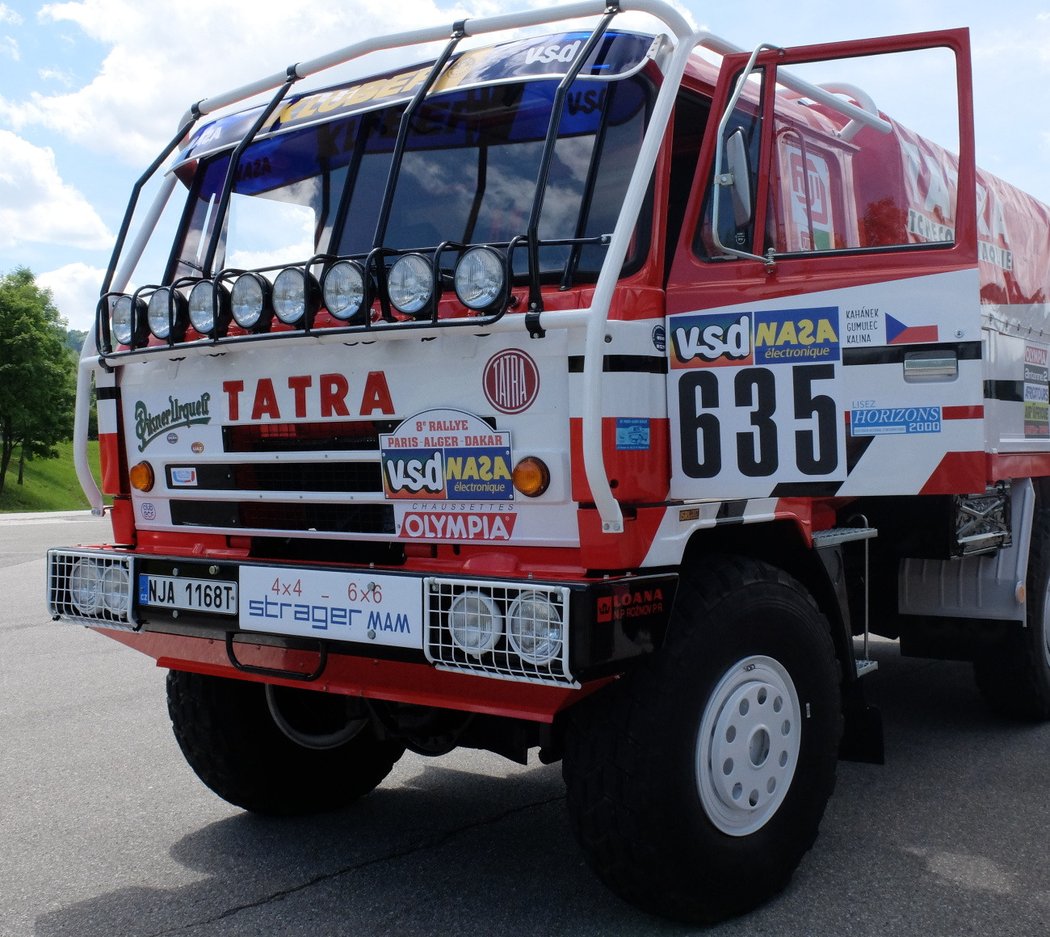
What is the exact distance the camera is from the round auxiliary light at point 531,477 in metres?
3.57

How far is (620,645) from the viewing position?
3.29 meters

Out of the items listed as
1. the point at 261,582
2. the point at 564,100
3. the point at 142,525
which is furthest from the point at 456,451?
the point at 142,525

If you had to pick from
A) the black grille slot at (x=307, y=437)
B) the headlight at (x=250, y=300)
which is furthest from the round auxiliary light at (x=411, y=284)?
the headlight at (x=250, y=300)

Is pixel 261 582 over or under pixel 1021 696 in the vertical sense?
over

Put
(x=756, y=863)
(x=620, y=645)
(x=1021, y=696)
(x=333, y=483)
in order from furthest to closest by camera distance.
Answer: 1. (x=1021, y=696)
2. (x=333, y=483)
3. (x=756, y=863)
4. (x=620, y=645)

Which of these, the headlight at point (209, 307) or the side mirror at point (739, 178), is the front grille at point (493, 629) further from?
the side mirror at point (739, 178)

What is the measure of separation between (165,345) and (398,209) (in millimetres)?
964

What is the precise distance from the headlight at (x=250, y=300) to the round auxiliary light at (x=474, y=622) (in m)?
1.25

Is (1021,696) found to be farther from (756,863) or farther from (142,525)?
(142,525)

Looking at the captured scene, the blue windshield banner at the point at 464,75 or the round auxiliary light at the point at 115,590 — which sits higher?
the blue windshield banner at the point at 464,75

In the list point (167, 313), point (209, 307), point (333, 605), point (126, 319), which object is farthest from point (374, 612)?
point (126, 319)

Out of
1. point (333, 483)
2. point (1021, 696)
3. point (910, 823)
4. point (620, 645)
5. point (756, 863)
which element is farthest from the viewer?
point (1021, 696)

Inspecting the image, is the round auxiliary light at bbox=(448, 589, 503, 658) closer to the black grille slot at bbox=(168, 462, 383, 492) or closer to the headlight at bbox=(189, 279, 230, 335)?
the black grille slot at bbox=(168, 462, 383, 492)

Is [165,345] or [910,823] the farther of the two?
[910,823]
